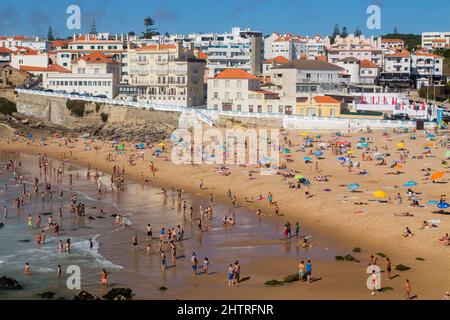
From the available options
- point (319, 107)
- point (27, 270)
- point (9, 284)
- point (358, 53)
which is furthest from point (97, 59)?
point (9, 284)

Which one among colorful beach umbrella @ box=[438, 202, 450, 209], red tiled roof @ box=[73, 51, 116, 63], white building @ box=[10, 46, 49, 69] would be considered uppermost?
white building @ box=[10, 46, 49, 69]

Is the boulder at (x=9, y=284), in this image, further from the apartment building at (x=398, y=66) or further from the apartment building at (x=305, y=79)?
the apartment building at (x=398, y=66)

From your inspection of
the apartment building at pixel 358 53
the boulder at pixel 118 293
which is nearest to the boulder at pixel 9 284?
the boulder at pixel 118 293

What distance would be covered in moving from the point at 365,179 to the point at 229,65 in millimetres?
50523

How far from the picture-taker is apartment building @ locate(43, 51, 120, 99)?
77500 mm

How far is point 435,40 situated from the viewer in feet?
495

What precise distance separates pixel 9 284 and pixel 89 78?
2276 inches

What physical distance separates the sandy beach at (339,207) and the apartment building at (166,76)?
52.8ft

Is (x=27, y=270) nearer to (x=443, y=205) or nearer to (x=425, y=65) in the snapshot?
(x=443, y=205)

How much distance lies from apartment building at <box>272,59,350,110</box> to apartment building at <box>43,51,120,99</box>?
1885cm

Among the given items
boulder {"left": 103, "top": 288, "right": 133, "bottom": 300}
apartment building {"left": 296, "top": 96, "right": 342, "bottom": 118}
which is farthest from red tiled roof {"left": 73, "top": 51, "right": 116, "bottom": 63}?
boulder {"left": 103, "top": 288, "right": 133, "bottom": 300}

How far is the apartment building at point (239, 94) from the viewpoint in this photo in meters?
65.9

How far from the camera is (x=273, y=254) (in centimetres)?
2695

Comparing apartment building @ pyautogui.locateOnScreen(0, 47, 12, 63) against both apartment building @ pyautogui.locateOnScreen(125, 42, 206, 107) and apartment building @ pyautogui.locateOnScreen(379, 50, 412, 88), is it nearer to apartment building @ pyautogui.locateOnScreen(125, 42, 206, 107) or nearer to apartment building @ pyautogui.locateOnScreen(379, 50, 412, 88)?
apartment building @ pyautogui.locateOnScreen(125, 42, 206, 107)
